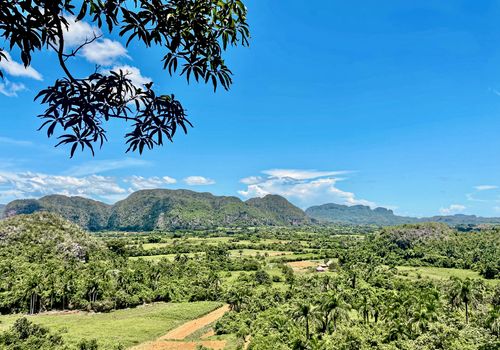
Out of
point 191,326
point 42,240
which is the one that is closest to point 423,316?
point 191,326

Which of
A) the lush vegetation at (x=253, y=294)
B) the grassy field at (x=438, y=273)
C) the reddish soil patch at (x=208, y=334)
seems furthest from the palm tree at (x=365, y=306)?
the grassy field at (x=438, y=273)

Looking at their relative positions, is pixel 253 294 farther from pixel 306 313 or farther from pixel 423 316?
pixel 423 316

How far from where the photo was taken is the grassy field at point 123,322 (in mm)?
48906

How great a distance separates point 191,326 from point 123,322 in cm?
1200

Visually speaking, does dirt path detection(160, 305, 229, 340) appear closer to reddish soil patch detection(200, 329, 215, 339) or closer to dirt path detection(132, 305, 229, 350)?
dirt path detection(132, 305, 229, 350)

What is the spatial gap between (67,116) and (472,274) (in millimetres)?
120566

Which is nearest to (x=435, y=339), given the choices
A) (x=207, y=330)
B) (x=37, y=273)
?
(x=207, y=330)

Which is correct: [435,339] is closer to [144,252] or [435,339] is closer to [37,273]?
[37,273]

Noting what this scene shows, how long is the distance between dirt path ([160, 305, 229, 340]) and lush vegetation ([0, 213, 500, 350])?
72.0 inches

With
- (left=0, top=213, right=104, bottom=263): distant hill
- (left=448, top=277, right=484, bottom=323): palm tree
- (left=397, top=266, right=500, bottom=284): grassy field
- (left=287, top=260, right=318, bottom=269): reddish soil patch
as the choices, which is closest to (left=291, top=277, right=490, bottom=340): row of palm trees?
(left=448, top=277, right=484, bottom=323): palm tree

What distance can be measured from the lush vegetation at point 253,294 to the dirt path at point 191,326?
1.83 meters

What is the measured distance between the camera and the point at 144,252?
128 metres

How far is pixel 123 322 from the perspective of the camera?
57875mm

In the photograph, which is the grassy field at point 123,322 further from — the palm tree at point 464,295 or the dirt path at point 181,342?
the palm tree at point 464,295
